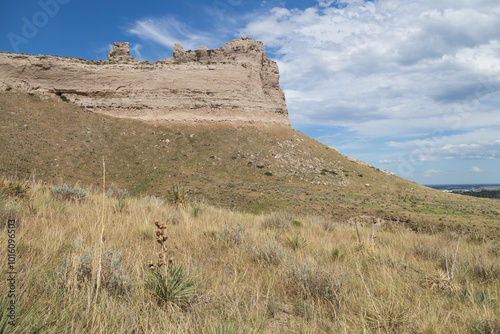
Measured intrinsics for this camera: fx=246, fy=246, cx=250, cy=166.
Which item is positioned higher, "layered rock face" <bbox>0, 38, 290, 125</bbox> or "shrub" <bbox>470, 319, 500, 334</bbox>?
"layered rock face" <bbox>0, 38, 290, 125</bbox>

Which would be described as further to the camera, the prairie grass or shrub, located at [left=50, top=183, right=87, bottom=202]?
shrub, located at [left=50, top=183, right=87, bottom=202]

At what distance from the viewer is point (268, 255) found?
3.52 m

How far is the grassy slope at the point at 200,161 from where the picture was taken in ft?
76.8

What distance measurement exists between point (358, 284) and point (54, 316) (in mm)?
2866

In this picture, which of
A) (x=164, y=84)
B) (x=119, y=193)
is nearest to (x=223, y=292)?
(x=119, y=193)

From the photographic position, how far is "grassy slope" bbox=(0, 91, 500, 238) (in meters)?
23.4

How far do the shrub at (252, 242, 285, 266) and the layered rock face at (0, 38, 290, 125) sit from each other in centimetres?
3780

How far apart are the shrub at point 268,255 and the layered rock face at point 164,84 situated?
1488 inches

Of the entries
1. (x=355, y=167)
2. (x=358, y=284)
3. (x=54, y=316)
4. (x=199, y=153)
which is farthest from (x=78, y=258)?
(x=355, y=167)

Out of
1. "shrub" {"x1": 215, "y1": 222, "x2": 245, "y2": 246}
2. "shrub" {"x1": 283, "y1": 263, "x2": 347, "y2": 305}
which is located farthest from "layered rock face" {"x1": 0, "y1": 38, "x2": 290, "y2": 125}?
"shrub" {"x1": 283, "y1": 263, "x2": 347, "y2": 305}

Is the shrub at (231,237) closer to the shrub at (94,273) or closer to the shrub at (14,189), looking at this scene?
the shrub at (94,273)

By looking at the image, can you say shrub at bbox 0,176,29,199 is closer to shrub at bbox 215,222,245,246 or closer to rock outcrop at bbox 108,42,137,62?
shrub at bbox 215,222,245,246

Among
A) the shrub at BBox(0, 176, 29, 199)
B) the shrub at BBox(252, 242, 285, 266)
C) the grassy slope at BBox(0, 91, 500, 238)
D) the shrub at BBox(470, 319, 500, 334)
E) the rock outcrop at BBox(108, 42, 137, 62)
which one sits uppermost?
the rock outcrop at BBox(108, 42, 137, 62)

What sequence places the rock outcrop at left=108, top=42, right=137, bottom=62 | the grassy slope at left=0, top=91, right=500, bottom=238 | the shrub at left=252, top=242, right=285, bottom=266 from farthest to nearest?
the rock outcrop at left=108, top=42, right=137, bottom=62
the grassy slope at left=0, top=91, right=500, bottom=238
the shrub at left=252, top=242, right=285, bottom=266
